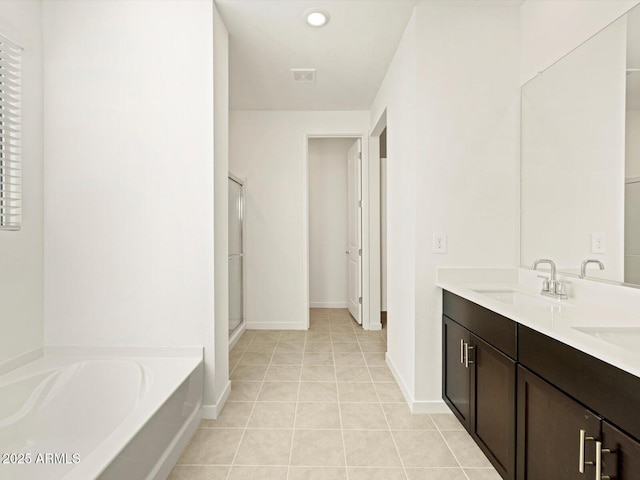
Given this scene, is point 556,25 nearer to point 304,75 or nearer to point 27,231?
point 304,75

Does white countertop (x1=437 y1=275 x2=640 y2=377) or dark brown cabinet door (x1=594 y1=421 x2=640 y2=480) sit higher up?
white countertop (x1=437 y1=275 x2=640 y2=377)

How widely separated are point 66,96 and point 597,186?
9.68ft

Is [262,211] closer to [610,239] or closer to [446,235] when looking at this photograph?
[446,235]

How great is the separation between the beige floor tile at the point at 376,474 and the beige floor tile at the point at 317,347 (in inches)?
68.4

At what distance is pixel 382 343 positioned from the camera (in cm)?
366

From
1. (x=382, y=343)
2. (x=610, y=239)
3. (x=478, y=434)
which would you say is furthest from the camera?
(x=382, y=343)

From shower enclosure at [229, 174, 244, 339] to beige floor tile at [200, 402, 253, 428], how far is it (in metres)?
1.24

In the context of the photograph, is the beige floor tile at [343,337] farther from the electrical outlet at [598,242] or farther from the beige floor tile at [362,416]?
the electrical outlet at [598,242]

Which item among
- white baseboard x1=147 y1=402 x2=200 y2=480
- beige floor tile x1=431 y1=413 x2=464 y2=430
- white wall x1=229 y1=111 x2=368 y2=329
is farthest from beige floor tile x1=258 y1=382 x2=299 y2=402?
white wall x1=229 y1=111 x2=368 y2=329

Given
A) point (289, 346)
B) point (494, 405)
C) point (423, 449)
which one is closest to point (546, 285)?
point (494, 405)

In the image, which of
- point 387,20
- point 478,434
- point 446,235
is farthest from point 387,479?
point 387,20

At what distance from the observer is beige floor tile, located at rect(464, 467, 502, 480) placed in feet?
5.39

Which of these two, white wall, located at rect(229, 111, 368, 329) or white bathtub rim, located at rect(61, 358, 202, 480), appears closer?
white bathtub rim, located at rect(61, 358, 202, 480)

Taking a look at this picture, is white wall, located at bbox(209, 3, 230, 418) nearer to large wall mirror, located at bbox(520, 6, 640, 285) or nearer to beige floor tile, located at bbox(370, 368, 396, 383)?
beige floor tile, located at bbox(370, 368, 396, 383)
